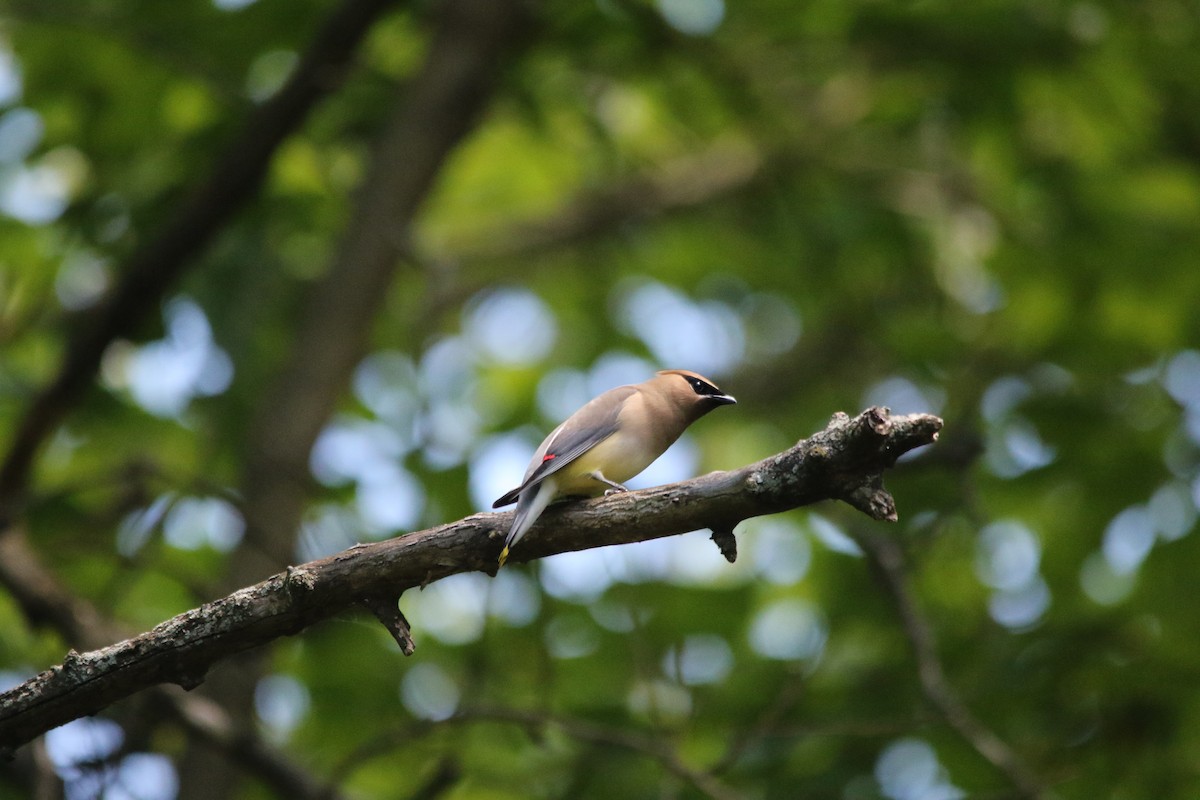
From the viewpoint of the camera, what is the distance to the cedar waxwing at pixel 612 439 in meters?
4.73

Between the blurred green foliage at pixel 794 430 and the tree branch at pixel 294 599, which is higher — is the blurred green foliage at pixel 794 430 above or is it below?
below

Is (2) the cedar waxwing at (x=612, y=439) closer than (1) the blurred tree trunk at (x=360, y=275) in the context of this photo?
Yes

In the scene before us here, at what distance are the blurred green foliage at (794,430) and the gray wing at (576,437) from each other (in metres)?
1.82

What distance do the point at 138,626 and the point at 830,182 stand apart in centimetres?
→ 659

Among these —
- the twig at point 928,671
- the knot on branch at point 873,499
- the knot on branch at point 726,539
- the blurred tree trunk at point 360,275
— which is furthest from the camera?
the blurred tree trunk at point 360,275

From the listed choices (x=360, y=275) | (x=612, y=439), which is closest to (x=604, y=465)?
(x=612, y=439)

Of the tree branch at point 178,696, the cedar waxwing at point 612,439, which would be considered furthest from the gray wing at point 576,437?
the tree branch at point 178,696

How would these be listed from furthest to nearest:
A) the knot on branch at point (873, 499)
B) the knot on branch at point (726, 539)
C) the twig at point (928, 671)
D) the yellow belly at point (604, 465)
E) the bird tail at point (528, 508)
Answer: the twig at point (928, 671) → the yellow belly at point (604, 465) → the bird tail at point (528, 508) → the knot on branch at point (726, 539) → the knot on branch at point (873, 499)

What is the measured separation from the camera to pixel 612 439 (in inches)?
201

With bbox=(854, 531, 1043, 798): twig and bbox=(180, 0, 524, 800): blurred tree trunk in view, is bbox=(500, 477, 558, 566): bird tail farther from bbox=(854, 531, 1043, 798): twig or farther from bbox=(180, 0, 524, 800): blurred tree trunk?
bbox=(180, 0, 524, 800): blurred tree trunk

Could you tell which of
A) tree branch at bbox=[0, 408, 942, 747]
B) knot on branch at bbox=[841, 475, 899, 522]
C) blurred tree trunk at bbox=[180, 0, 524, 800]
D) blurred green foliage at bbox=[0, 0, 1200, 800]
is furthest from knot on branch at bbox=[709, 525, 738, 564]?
blurred tree trunk at bbox=[180, 0, 524, 800]

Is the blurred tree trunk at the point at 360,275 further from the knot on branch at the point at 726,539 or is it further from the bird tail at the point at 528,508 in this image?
the knot on branch at the point at 726,539

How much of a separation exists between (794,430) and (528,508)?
23.9 ft

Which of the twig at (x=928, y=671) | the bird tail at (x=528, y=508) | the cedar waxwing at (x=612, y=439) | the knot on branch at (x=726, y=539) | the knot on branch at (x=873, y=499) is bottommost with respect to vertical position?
the twig at (x=928, y=671)
